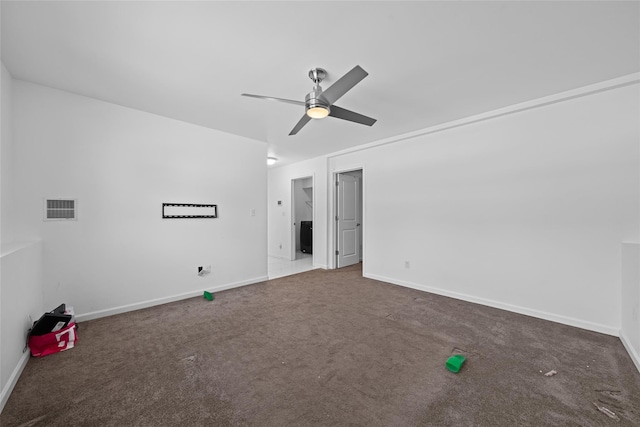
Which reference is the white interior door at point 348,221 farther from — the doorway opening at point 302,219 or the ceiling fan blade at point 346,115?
the ceiling fan blade at point 346,115

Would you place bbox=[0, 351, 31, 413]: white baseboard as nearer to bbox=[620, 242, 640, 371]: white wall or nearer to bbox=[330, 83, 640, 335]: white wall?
bbox=[330, 83, 640, 335]: white wall

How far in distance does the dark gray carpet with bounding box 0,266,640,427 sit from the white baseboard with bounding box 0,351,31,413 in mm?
38

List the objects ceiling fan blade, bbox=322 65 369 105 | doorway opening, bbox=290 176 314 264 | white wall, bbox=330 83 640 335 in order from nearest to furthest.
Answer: ceiling fan blade, bbox=322 65 369 105 → white wall, bbox=330 83 640 335 → doorway opening, bbox=290 176 314 264

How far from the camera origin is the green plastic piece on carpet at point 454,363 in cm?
188

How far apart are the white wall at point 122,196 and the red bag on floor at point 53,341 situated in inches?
24.6

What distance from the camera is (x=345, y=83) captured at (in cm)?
193

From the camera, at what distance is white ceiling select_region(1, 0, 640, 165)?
1.62 m

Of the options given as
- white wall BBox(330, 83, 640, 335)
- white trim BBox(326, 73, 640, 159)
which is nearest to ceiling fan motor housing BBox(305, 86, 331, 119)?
white trim BBox(326, 73, 640, 159)

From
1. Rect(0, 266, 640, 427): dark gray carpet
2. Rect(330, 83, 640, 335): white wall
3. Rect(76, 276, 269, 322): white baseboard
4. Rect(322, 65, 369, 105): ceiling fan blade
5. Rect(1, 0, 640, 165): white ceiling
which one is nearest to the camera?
Rect(0, 266, 640, 427): dark gray carpet

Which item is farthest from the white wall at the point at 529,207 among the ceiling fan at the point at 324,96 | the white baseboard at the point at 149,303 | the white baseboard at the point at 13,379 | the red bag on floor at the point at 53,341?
the white baseboard at the point at 13,379

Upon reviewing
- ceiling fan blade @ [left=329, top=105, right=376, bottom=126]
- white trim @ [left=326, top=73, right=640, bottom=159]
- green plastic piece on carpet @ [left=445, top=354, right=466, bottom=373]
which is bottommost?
green plastic piece on carpet @ [left=445, top=354, right=466, bottom=373]

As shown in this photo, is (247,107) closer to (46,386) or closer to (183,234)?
(183,234)

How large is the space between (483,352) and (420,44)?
2.62 m

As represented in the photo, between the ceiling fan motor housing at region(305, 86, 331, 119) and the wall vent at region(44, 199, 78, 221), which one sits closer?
the ceiling fan motor housing at region(305, 86, 331, 119)
